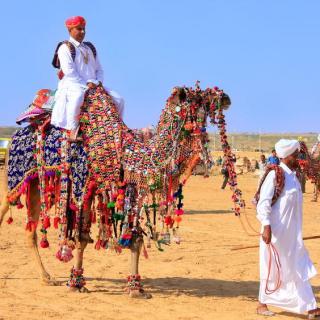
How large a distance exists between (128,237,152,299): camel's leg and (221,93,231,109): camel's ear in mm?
1903

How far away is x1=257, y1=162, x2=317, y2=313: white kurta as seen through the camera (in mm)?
7219

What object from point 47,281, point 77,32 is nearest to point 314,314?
point 47,281

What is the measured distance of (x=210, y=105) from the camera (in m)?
7.93

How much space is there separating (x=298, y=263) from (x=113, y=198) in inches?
89.4

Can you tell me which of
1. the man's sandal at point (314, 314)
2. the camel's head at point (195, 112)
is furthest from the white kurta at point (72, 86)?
the man's sandal at point (314, 314)

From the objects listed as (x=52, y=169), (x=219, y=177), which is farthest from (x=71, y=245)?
(x=219, y=177)

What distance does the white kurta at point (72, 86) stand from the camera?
8.13 meters

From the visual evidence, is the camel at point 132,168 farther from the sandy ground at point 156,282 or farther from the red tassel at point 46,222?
the sandy ground at point 156,282

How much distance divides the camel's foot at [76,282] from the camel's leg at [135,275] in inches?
27.1

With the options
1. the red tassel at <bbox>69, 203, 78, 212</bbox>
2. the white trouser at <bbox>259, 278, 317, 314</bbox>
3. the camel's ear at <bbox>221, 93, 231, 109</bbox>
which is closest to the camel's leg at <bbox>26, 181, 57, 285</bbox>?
the red tassel at <bbox>69, 203, 78, 212</bbox>

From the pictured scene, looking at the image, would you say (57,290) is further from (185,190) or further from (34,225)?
(185,190)

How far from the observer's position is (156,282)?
9211 millimetres

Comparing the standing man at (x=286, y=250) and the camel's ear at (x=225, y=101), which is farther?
the camel's ear at (x=225, y=101)

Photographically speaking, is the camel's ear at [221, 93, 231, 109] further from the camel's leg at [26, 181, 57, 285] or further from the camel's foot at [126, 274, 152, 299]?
the camel's leg at [26, 181, 57, 285]
